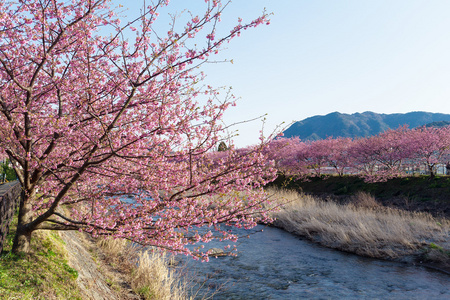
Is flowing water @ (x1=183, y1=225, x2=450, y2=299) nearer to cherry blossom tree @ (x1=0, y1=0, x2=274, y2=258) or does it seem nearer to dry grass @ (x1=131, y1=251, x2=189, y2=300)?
→ dry grass @ (x1=131, y1=251, x2=189, y2=300)

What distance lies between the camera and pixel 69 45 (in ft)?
17.0

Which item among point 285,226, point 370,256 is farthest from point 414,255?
point 285,226

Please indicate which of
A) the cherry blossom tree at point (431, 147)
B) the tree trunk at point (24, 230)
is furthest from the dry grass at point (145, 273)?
the cherry blossom tree at point (431, 147)

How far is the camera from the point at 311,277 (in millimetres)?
11164

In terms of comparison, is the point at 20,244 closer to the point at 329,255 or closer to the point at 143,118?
the point at 143,118

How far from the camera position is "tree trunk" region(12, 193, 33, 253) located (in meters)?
5.47

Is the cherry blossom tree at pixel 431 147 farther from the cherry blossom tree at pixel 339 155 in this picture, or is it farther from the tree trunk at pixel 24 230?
the tree trunk at pixel 24 230

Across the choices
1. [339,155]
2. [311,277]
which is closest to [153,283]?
[311,277]

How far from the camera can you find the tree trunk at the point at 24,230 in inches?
215

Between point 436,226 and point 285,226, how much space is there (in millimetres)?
7796

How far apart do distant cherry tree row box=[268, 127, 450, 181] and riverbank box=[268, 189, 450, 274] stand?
144 inches

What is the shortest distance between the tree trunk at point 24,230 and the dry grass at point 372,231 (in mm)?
8019

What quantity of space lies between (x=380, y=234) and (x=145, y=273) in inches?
430

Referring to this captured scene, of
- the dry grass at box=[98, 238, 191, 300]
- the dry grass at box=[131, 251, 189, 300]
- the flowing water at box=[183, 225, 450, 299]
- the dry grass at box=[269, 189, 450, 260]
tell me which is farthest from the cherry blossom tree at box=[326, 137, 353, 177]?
the dry grass at box=[131, 251, 189, 300]
